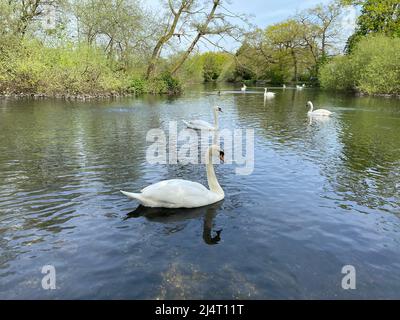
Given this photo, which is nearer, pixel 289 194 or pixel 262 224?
pixel 262 224

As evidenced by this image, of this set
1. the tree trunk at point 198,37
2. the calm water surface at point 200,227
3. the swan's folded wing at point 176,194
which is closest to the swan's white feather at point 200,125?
the calm water surface at point 200,227

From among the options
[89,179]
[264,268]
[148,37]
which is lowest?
[264,268]

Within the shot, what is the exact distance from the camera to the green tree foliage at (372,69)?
4478cm

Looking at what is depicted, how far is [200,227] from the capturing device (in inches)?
285

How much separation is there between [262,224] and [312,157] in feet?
21.1

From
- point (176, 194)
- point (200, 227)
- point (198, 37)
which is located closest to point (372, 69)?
point (198, 37)

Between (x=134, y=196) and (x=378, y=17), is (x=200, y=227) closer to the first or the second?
(x=134, y=196)

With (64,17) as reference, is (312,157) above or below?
below

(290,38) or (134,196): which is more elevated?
(290,38)

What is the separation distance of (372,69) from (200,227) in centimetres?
4656

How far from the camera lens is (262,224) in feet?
24.5

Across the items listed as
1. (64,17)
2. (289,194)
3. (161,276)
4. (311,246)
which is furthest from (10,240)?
(64,17)

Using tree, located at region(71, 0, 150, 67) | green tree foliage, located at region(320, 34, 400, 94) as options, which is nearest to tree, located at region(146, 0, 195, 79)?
tree, located at region(71, 0, 150, 67)

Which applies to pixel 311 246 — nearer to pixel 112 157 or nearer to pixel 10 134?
pixel 112 157
